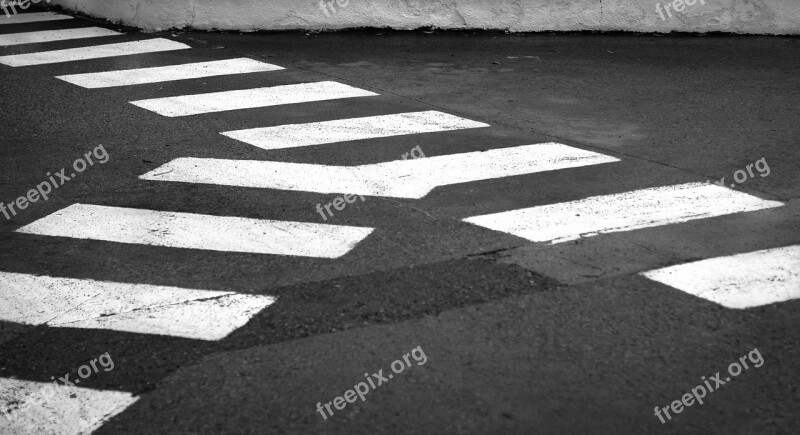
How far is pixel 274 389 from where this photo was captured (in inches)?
169

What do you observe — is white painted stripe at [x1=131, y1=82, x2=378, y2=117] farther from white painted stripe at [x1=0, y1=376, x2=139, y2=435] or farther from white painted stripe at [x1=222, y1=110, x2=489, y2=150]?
white painted stripe at [x1=0, y1=376, x2=139, y2=435]

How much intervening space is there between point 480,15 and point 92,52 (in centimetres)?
526

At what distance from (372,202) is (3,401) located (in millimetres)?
A: 3182

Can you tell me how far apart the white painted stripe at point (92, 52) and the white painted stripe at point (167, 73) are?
3.09ft

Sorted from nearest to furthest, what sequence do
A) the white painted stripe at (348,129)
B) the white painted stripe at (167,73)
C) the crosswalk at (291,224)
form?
the crosswalk at (291,224), the white painted stripe at (348,129), the white painted stripe at (167,73)

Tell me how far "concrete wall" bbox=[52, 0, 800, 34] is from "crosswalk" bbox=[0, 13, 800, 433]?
332 cm

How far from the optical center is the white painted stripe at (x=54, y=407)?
4.11m

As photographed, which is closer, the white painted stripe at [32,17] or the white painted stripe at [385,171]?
the white painted stripe at [385,171]

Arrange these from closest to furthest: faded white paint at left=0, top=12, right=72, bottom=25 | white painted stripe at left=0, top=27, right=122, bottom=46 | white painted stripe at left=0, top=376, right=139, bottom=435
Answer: white painted stripe at left=0, top=376, right=139, bottom=435, white painted stripe at left=0, top=27, right=122, bottom=46, faded white paint at left=0, top=12, right=72, bottom=25

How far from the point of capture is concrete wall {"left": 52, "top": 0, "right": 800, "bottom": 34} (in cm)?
1249

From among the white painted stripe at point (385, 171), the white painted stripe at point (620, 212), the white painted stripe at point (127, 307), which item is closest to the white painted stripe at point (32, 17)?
the white painted stripe at point (385, 171)

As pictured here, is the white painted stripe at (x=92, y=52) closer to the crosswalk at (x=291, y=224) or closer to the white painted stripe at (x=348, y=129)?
the crosswalk at (x=291, y=224)

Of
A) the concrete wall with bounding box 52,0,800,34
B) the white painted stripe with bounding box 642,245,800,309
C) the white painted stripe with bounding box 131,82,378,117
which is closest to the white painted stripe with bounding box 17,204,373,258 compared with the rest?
the white painted stripe with bounding box 642,245,800,309

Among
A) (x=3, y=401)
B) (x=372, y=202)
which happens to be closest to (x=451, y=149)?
(x=372, y=202)
